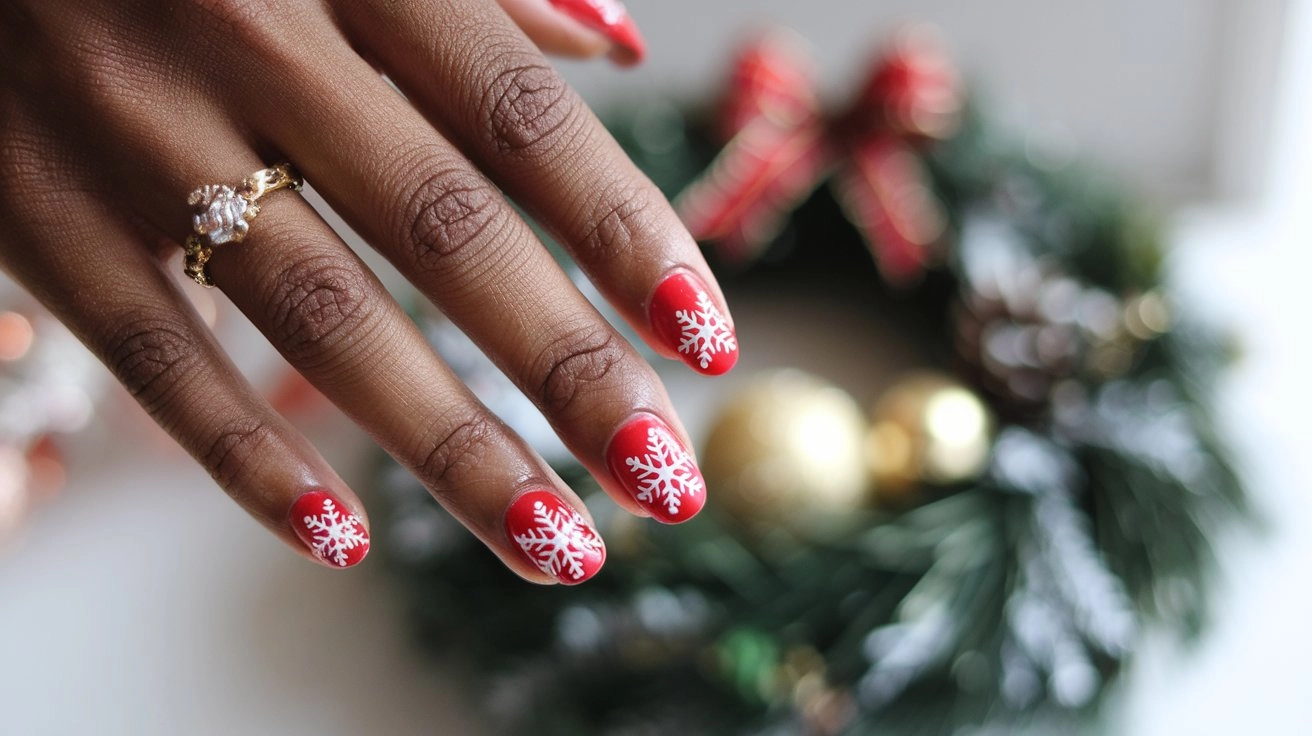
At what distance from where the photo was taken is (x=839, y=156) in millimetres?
1176

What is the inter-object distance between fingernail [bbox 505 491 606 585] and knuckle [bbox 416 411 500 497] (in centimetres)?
3

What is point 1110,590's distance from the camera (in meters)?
0.84

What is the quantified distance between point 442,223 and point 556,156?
0.06 m

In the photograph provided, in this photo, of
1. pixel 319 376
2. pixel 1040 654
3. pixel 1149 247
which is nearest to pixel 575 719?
pixel 1040 654

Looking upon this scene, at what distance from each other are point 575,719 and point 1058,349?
0.57 m

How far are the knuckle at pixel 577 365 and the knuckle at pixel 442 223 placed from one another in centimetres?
5

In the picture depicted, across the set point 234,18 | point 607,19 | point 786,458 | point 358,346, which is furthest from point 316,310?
point 786,458

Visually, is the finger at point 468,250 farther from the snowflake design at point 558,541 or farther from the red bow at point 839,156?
the red bow at point 839,156

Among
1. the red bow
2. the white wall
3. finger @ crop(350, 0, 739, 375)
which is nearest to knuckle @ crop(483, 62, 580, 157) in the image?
finger @ crop(350, 0, 739, 375)

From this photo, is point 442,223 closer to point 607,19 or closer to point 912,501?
point 607,19

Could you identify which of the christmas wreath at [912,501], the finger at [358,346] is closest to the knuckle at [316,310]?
the finger at [358,346]

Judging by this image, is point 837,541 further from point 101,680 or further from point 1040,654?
point 101,680

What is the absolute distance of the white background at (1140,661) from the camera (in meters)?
0.90

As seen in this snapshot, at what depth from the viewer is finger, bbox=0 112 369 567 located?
0.45 m
